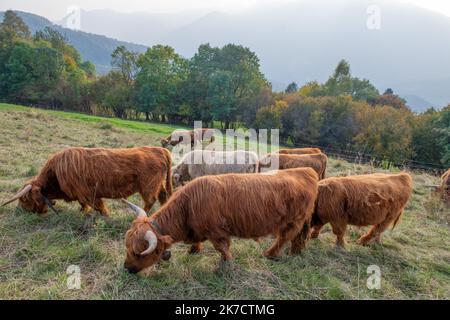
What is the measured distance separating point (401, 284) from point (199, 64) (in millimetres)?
48502

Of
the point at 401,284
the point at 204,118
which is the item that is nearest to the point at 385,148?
the point at 204,118

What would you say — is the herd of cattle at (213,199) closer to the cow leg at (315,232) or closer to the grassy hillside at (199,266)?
the cow leg at (315,232)

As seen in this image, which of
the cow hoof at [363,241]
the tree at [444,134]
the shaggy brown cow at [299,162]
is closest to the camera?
the cow hoof at [363,241]

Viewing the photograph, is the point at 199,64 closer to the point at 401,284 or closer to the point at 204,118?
the point at 204,118

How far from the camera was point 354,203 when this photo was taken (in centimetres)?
518

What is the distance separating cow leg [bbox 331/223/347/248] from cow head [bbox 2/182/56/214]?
4.82 metres

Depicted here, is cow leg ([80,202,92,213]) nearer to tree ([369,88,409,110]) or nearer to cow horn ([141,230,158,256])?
cow horn ([141,230,158,256])

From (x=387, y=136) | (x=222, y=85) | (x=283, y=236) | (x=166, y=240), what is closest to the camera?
(x=166, y=240)

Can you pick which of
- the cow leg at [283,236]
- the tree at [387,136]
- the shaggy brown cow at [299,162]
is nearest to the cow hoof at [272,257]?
the cow leg at [283,236]

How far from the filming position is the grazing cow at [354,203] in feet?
17.0

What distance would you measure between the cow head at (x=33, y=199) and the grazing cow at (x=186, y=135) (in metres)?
9.91

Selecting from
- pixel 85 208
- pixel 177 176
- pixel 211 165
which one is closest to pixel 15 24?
pixel 177 176

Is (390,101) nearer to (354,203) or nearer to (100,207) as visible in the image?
(354,203)

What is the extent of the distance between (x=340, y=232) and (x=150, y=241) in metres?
3.25
